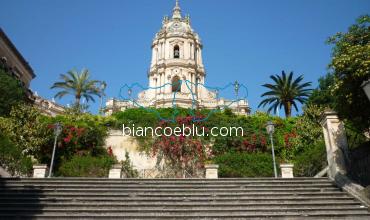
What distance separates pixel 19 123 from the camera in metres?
22.2

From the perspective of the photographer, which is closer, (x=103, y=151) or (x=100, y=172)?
(x=100, y=172)

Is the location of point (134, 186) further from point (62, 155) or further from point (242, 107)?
point (242, 107)

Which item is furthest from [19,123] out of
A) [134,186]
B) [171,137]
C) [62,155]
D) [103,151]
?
[134,186]

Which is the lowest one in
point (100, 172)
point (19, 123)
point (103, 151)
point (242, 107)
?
point (100, 172)

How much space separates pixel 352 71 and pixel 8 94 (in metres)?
22.9

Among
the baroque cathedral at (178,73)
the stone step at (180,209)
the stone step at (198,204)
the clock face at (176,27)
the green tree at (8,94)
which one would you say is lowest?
the stone step at (180,209)

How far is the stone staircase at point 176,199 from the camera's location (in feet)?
32.5

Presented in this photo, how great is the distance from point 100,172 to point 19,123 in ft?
21.2

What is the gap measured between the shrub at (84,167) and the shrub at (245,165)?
702 centimetres

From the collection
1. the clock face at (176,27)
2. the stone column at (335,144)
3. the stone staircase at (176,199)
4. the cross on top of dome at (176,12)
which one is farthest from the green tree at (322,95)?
the cross on top of dome at (176,12)

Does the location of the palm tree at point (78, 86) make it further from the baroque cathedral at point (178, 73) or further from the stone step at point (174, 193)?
Result: the stone step at point (174, 193)

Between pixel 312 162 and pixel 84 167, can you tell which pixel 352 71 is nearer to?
pixel 312 162

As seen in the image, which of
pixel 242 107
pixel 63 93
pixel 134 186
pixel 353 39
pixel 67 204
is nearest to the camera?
pixel 67 204

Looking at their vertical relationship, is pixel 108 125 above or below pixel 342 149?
above
